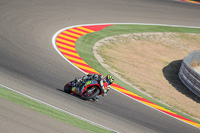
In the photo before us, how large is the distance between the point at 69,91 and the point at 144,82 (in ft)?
19.0

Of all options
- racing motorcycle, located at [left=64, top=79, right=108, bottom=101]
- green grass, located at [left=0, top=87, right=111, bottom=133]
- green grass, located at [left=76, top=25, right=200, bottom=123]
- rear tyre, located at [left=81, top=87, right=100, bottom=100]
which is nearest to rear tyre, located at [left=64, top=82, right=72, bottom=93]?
racing motorcycle, located at [left=64, top=79, right=108, bottom=101]

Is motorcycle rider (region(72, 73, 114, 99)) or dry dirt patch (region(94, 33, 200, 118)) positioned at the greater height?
motorcycle rider (region(72, 73, 114, 99))

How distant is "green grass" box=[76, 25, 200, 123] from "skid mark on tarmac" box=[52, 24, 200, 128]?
36 centimetres

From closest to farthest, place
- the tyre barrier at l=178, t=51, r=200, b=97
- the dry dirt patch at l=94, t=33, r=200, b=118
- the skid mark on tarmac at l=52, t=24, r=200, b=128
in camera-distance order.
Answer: the skid mark on tarmac at l=52, t=24, r=200, b=128, the dry dirt patch at l=94, t=33, r=200, b=118, the tyre barrier at l=178, t=51, r=200, b=97

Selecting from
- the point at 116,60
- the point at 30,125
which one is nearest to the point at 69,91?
the point at 30,125

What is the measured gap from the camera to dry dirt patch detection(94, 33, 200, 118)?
640 inches

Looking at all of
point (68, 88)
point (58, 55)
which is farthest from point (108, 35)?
point (68, 88)

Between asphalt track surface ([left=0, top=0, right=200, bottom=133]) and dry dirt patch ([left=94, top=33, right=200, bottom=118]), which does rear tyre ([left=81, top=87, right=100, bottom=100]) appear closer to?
asphalt track surface ([left=0, top=0, right=200, bottom=133])

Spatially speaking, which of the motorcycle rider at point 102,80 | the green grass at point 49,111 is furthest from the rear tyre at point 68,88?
the green grass at point 49,111

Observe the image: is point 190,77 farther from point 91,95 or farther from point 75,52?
point 91,95

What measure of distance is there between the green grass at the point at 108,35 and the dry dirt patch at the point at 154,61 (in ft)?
1.62

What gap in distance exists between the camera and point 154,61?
66.1ft

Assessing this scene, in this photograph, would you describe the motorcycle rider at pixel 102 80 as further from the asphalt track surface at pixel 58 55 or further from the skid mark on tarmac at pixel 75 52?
the skid mark on tarmac at pixel 75 52

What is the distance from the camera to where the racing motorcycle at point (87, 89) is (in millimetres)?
11867
